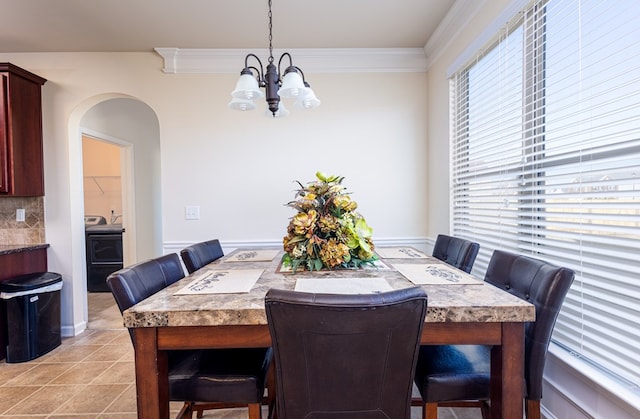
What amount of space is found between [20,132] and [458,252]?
3.48 metres

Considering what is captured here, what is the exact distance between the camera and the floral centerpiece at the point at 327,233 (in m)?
1.50

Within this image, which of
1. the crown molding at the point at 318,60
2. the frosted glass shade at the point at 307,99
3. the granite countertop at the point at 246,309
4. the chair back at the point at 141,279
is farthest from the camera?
the crown molding at the point at 318,60

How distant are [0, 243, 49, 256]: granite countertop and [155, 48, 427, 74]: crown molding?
1.88 metres

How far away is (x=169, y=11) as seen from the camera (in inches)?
86.4

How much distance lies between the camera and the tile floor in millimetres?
1794

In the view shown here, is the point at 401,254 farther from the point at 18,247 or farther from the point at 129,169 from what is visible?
the point at 129,169

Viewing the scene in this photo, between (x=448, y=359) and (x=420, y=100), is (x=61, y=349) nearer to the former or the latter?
(x=448, y=359)

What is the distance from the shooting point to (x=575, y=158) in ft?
4.46

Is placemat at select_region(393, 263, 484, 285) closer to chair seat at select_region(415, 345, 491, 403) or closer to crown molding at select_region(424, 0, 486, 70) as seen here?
chair seat at select_region(415, 345, 491, 403)

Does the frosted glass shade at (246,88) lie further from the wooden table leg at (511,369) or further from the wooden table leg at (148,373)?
the wooden table leg at (511,369)

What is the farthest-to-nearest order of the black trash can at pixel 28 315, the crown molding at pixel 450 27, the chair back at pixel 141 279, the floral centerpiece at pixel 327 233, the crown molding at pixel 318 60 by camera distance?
the crown molding at pixel 318 60 → the black trash can at pixel 28 315 → the crown molding at pixel 450 27 → the floral centerpiece at pixel 327 233 → the chair back at pixel 141 279

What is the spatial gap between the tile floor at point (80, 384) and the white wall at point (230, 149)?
478 mm

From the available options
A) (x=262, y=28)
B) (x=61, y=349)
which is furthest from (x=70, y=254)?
(x=262, y=28)

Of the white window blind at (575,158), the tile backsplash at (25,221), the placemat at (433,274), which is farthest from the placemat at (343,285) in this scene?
the tile backsplash at (25,221)
